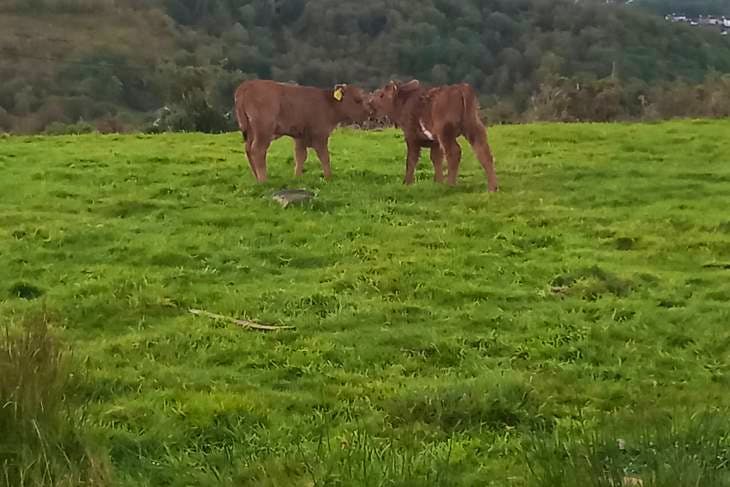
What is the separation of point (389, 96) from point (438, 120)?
1227mm

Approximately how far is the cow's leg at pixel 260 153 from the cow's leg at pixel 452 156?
2.76 metres

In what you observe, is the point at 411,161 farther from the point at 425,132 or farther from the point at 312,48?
the point at 312,48

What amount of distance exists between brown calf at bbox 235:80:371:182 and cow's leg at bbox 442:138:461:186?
79.6 inches

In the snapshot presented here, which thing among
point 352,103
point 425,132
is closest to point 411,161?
point 425,132

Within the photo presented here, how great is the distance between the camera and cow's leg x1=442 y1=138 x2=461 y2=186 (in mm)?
14914

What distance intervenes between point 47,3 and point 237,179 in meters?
64.1

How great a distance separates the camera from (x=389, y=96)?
51.9ft

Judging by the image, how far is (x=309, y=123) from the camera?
16.1m

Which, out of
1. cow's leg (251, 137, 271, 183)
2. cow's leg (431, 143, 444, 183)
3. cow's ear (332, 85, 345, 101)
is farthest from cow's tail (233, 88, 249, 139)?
cow's leg (431, 143, 444, 183)

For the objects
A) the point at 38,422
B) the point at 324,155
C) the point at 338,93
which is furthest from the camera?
the point at 338,93

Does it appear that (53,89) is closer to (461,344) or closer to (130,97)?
(130,97)

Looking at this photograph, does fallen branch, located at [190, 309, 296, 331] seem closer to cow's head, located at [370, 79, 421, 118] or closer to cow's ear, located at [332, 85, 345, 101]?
cow's head, located at [370, 79, 421, 118]

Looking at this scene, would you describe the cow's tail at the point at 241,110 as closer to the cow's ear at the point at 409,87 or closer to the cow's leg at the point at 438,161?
the cow's ear at the point at 409,87

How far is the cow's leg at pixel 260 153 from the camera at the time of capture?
15.7 m
